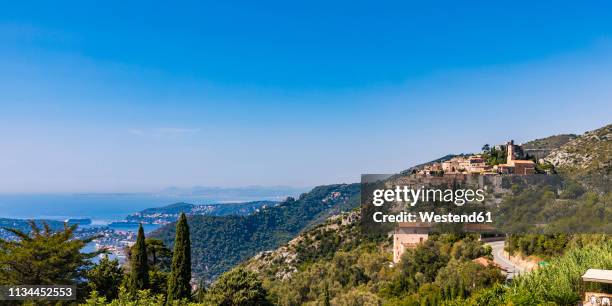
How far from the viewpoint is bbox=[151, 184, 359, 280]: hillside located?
102250 mm

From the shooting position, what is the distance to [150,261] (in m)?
27.0

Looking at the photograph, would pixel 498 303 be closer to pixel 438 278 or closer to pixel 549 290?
pixel 549 290

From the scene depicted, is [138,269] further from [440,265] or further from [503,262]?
[503,262]

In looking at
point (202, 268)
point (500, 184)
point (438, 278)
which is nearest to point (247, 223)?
point (202, 268)

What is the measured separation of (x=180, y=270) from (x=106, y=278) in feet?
12.2

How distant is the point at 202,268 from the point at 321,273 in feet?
233

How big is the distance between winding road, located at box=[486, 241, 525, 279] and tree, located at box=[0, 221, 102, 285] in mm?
18569

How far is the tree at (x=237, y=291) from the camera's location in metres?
19.8

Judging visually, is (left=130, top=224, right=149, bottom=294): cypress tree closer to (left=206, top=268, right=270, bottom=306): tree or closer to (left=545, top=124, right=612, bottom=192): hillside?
(left=206, top=268, right=270, bottom=306): tree

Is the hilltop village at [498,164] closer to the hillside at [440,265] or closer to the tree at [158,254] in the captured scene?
the hillside at [440,265]

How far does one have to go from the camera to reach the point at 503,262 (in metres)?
25.5

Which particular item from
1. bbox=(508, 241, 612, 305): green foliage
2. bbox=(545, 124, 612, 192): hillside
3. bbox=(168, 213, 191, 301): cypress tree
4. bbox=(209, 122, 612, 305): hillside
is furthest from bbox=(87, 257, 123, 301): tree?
bbox=(545, 124, 612, 192): hillside

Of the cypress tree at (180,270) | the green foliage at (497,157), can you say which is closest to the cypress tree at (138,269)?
the cypress tree at (180,270)

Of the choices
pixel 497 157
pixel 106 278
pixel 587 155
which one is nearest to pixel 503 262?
pixel 106 278
